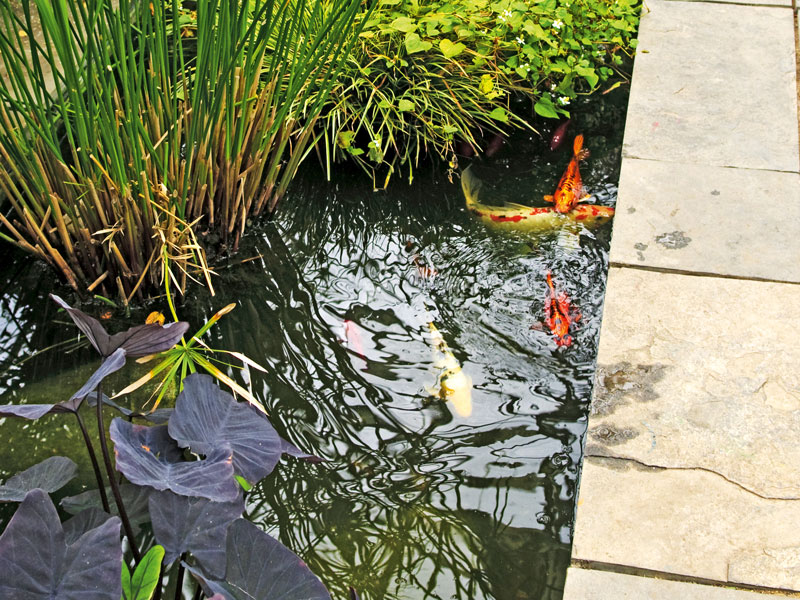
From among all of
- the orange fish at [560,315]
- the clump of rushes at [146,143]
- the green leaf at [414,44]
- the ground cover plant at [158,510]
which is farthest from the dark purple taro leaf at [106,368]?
the green leaf at [414,44]

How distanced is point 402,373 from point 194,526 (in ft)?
3.26

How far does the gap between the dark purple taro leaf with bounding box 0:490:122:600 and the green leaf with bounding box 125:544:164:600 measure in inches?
2.5

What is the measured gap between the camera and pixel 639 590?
5.09 ft

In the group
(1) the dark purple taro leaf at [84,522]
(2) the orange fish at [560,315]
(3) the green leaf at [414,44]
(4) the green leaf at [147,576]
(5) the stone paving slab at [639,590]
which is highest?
(3) the green leaf at [414,44]

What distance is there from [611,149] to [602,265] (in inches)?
28.2

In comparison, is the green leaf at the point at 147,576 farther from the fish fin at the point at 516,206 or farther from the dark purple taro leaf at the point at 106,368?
the fish fin at the point at 516,206

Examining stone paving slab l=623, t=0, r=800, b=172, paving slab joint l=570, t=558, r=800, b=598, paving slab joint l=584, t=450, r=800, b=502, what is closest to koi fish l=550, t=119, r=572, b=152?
stone paving slab l=623, t=0, r=800, b=172

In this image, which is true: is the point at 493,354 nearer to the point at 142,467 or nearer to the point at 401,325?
the point at 401,325

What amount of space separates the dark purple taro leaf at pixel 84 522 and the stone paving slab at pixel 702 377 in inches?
42.5

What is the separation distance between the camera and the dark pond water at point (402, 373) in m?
1.69

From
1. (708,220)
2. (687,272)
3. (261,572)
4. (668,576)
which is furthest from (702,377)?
(261,572)

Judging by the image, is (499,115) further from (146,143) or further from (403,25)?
(146,143)

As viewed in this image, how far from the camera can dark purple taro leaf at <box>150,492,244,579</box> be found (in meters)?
1.12

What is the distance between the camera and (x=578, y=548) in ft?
5.37
